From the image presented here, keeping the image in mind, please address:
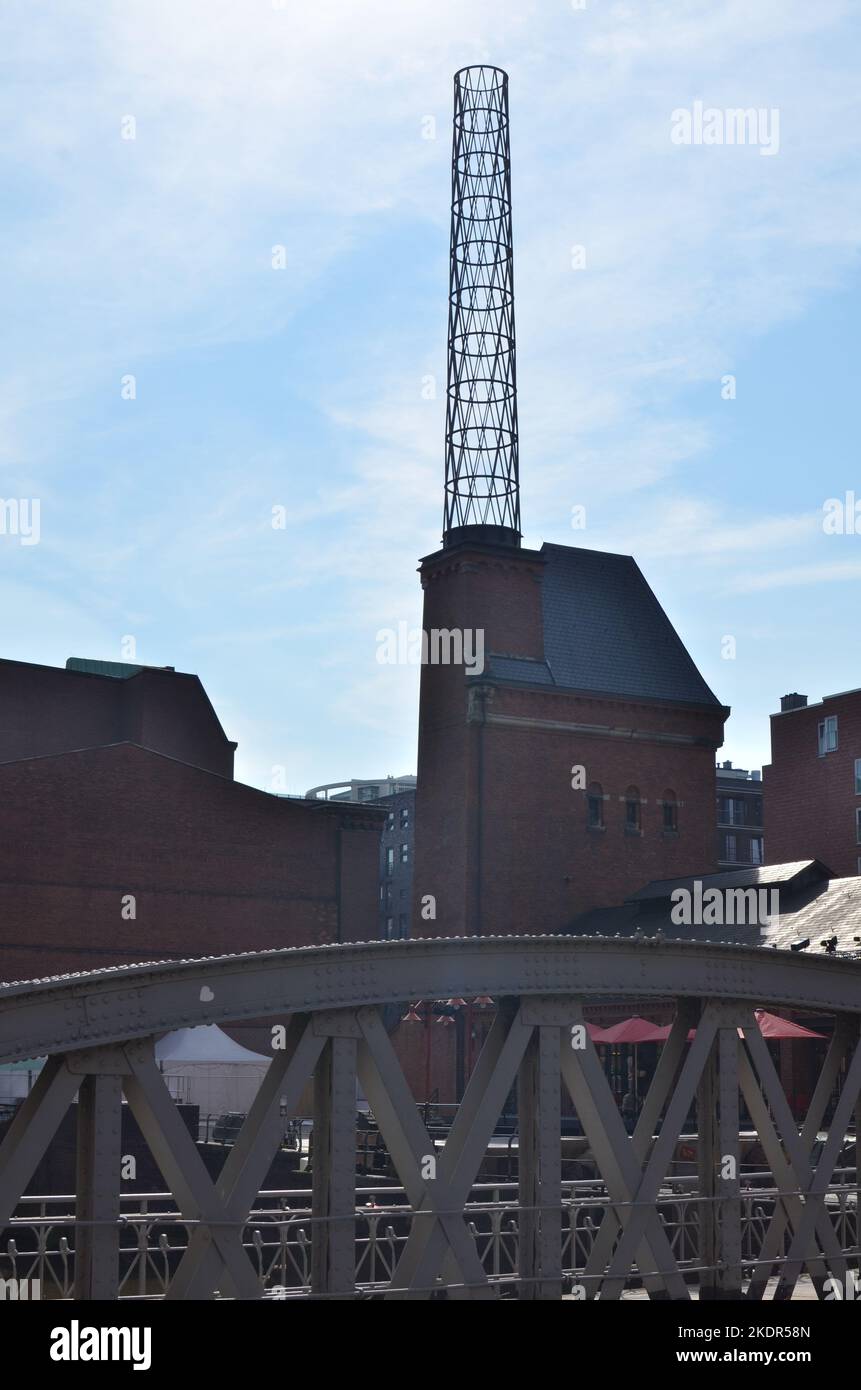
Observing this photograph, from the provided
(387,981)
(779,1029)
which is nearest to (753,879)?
(779,1029)

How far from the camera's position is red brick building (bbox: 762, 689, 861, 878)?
59.5 m

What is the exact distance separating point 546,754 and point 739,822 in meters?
55.0

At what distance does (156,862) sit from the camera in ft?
158

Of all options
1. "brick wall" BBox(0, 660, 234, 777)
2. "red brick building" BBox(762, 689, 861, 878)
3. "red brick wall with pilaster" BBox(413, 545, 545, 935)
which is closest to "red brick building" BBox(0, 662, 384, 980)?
"brick wall" BBox(0, 660, 234, 777)

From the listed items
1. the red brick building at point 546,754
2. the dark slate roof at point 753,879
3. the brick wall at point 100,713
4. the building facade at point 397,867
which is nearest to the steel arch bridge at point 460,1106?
the dark slate roof at point 753,879

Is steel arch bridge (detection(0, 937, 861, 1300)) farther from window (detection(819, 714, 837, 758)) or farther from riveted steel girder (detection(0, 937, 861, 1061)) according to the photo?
window (detection(819, 714, 837, 758))

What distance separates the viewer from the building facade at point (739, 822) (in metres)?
101

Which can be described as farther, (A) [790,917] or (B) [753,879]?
(B) [753,879]

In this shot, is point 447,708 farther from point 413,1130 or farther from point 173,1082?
point 413,1130

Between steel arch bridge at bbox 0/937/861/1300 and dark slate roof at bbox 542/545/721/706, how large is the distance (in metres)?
35.8

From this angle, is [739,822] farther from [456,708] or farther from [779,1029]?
[779,1029]

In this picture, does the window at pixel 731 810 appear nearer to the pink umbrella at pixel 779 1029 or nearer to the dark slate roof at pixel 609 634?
the dark slate roof at pixel 609 634
